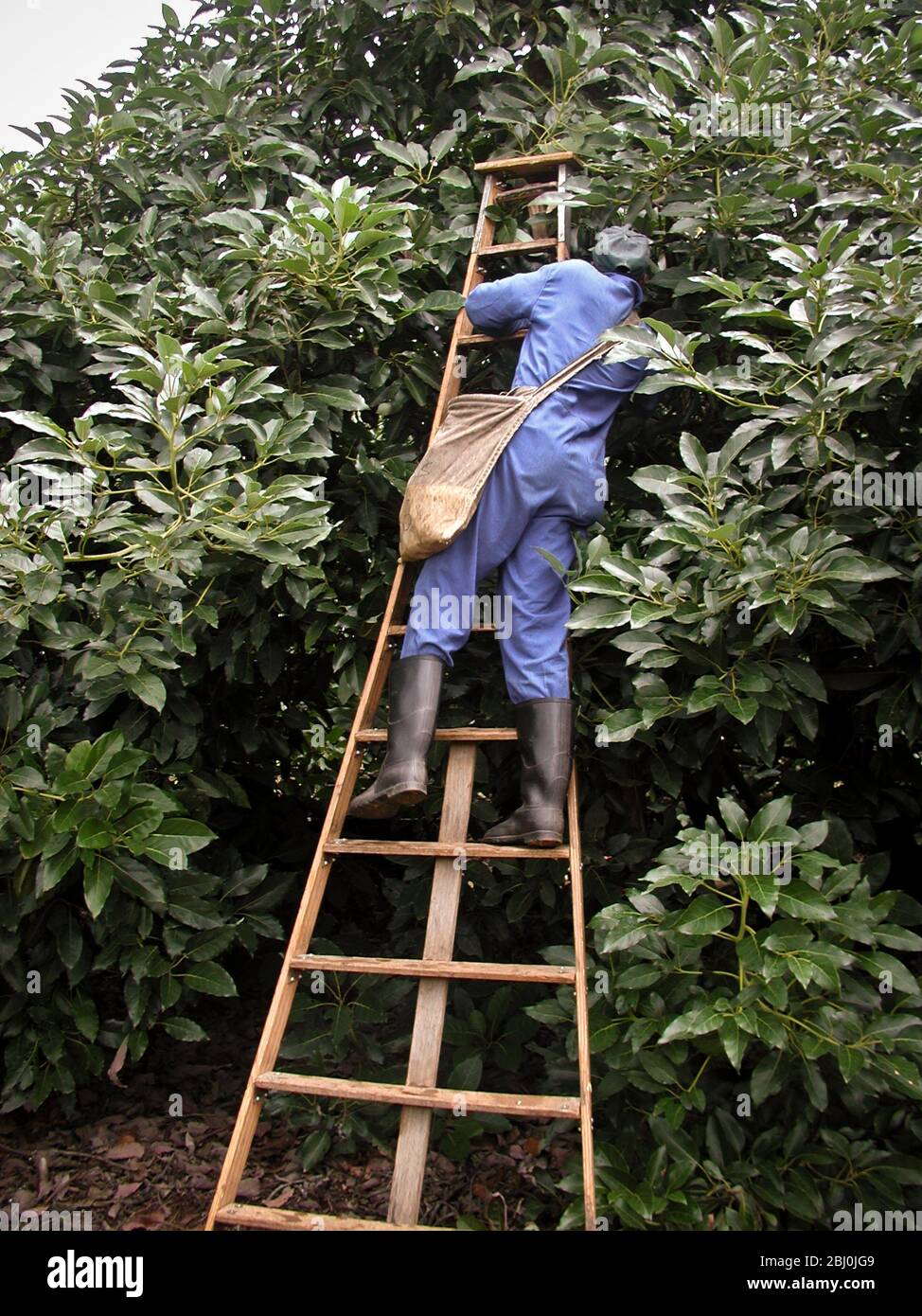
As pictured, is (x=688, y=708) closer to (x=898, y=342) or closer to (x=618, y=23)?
(x=898, y=342)

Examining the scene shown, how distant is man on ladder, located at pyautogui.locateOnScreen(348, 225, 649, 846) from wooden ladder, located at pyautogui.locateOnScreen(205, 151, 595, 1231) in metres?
0.09

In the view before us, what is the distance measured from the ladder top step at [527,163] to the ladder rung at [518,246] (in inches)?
11.4

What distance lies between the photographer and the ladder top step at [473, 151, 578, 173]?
3566 millimetres

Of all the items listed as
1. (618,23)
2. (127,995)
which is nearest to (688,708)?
(127,995)

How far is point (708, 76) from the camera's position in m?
3.27

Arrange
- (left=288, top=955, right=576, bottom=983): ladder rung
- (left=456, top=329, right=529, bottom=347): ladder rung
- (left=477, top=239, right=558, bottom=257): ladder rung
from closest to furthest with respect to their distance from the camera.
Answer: (left=288, top=955, right=576, bottom=983): ladder rung → (left=456, top=329, right=529, bottom=347): ladder rung → (left=477, top=239, right=558, bottom=257): ladder rung

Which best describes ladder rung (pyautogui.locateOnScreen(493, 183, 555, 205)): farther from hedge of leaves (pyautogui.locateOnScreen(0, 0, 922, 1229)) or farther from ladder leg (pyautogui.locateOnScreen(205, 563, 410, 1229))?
ladder leg (pyautogui.locateOnScreen(205, 563, 410, 1229))

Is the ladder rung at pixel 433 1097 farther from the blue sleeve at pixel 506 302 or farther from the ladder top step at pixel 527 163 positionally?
the ladder top step at pixel 527 163

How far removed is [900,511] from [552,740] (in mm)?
1045

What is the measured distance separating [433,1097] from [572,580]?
128cm

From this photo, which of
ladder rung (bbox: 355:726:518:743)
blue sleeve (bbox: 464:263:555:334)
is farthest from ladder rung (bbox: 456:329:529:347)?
ladder rung (bbox: 355:726:518:743)

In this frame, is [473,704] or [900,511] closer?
[900,511]

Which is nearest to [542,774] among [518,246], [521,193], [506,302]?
[506,302]
